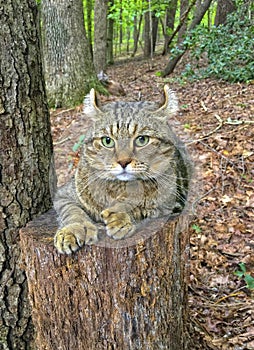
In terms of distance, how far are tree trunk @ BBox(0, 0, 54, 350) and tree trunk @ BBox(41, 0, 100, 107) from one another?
14.4 ft

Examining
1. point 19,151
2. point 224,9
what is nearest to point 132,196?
point 19,151

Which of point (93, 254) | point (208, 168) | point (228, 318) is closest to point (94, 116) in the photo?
point (93, 254)

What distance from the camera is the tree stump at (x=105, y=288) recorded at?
2.01 m

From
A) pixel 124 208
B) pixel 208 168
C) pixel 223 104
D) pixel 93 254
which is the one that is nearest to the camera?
pixel 93 254

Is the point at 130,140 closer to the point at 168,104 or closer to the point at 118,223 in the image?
the point at 168,104

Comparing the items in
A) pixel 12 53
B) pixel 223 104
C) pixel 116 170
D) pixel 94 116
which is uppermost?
pixel 12 53

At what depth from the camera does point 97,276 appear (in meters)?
2.02

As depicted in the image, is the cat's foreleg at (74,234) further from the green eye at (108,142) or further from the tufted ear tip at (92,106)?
the tufted ear tip at (92,106)

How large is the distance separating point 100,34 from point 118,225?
9.18 m

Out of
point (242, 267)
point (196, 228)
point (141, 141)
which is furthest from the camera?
point (196, 228)

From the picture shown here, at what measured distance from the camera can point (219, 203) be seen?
448 cm

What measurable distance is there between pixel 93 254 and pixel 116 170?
0.46 meters

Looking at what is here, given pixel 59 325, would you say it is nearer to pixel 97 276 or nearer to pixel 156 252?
pixel 97 276

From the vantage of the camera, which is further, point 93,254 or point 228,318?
point 228,318
